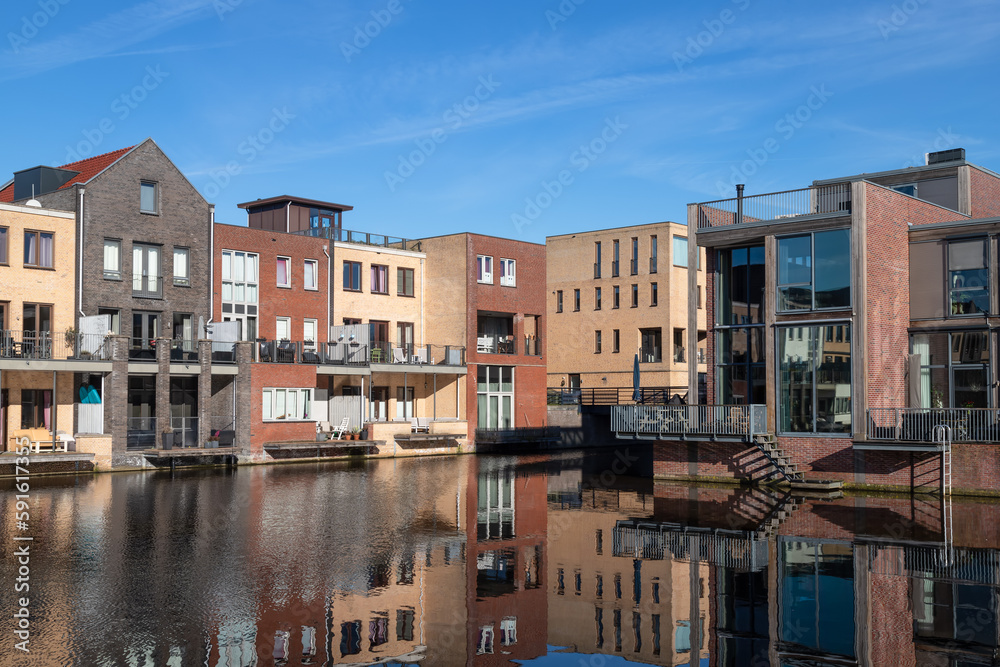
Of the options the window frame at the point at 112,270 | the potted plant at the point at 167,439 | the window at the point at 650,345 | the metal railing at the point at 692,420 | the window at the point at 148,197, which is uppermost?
the window at the point at 148,197

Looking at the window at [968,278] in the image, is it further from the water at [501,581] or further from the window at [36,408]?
the window at [36,408]

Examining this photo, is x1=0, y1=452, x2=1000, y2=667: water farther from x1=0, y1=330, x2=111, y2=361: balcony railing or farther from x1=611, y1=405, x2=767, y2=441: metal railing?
x1=0, y1=330, x2=111, y2=361: balcony railing

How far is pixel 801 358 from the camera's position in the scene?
26250 millimetres

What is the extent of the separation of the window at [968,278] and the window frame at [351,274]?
26231 mm

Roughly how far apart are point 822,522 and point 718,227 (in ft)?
36.8

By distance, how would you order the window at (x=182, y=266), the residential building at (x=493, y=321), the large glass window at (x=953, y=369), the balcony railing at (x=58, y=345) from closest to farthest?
the large glass window at (x=953, y=369) < the balcony railing at (x=58, y=345) < the window at (x=182, y=266) < the residential building at (x=493, y=321)

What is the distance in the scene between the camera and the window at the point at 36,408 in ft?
106

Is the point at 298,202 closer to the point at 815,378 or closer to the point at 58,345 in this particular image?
the point at 58,345

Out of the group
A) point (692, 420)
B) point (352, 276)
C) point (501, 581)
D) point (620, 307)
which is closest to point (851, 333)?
point (692, 420)

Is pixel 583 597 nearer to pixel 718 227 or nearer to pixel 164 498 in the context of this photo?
pixel 164 498

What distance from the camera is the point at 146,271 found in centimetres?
3600

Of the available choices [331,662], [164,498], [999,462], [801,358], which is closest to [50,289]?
[164,498]

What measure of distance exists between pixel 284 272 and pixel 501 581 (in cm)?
3010

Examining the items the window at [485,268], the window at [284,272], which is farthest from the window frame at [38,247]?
the window at [485,268]
